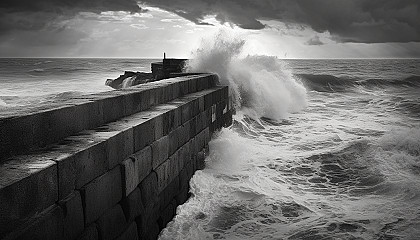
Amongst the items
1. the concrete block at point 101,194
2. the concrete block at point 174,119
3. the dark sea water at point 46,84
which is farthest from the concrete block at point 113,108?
the dark sea water at point 46,84

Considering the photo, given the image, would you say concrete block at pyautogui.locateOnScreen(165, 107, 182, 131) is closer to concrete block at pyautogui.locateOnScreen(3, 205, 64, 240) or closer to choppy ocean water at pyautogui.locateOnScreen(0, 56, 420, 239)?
choppy ocean water at pyautogui.locateOnScreen(0, 56, 420, 239)

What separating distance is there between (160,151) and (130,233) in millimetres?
1233

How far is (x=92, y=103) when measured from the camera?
4.05 metres

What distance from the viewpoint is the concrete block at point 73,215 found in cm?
275

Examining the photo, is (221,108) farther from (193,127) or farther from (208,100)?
(193,127)

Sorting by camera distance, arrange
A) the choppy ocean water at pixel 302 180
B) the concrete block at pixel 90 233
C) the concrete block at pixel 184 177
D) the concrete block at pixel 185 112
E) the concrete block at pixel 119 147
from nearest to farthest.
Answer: the concrete block at pixel 90 233 < the concrete block at pixel 119 147 < the choppy ocean water at pixel 302 180 < the concrete block at pixel 184 177 < the concrete block at pixel 185 112

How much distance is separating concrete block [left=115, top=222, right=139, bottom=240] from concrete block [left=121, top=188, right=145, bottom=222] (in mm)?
77

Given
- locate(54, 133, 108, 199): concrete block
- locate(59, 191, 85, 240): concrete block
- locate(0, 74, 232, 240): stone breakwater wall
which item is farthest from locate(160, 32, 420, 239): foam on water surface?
locate(59, 191, 85, 240): concrete block

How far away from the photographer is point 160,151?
190 inches

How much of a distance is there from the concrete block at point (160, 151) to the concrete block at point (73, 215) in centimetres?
166

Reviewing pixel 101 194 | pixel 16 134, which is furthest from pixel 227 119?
pixel 16 134

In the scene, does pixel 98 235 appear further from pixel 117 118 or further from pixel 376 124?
pixel 376 124

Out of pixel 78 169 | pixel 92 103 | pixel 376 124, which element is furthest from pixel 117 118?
pixel 376 124

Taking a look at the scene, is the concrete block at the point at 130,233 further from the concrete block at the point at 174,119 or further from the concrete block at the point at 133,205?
the concrete block at the point at 174,119
